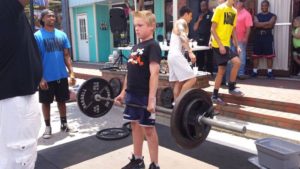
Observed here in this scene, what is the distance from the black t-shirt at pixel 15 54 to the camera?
6.23ft

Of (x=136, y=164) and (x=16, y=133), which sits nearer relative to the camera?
(x=16, y=133)

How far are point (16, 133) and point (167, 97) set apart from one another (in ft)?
13.3

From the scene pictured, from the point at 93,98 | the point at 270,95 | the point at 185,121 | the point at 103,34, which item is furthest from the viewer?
the point at 103,34

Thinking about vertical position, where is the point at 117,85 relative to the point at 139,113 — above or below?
below

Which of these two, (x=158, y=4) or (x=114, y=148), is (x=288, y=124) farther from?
(x=158, y=4)

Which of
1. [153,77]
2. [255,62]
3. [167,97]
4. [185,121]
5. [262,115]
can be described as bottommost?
[262,115]

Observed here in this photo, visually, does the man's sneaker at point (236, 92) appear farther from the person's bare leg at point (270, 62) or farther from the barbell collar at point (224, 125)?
the barbell collar at point (224, 125)

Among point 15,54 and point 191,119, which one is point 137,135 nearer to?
point 191,119

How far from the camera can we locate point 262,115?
4.71 m

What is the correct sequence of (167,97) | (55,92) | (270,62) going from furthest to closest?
(270,62), (167,97), (55,92)

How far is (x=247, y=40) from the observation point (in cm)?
694

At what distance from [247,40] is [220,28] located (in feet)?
7.24

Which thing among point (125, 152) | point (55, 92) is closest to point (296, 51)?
point (125, 152)

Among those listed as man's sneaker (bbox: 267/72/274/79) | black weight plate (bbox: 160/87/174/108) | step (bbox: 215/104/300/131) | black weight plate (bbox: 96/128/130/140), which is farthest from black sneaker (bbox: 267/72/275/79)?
black weight plate (bbox: 96/128/130/140)
